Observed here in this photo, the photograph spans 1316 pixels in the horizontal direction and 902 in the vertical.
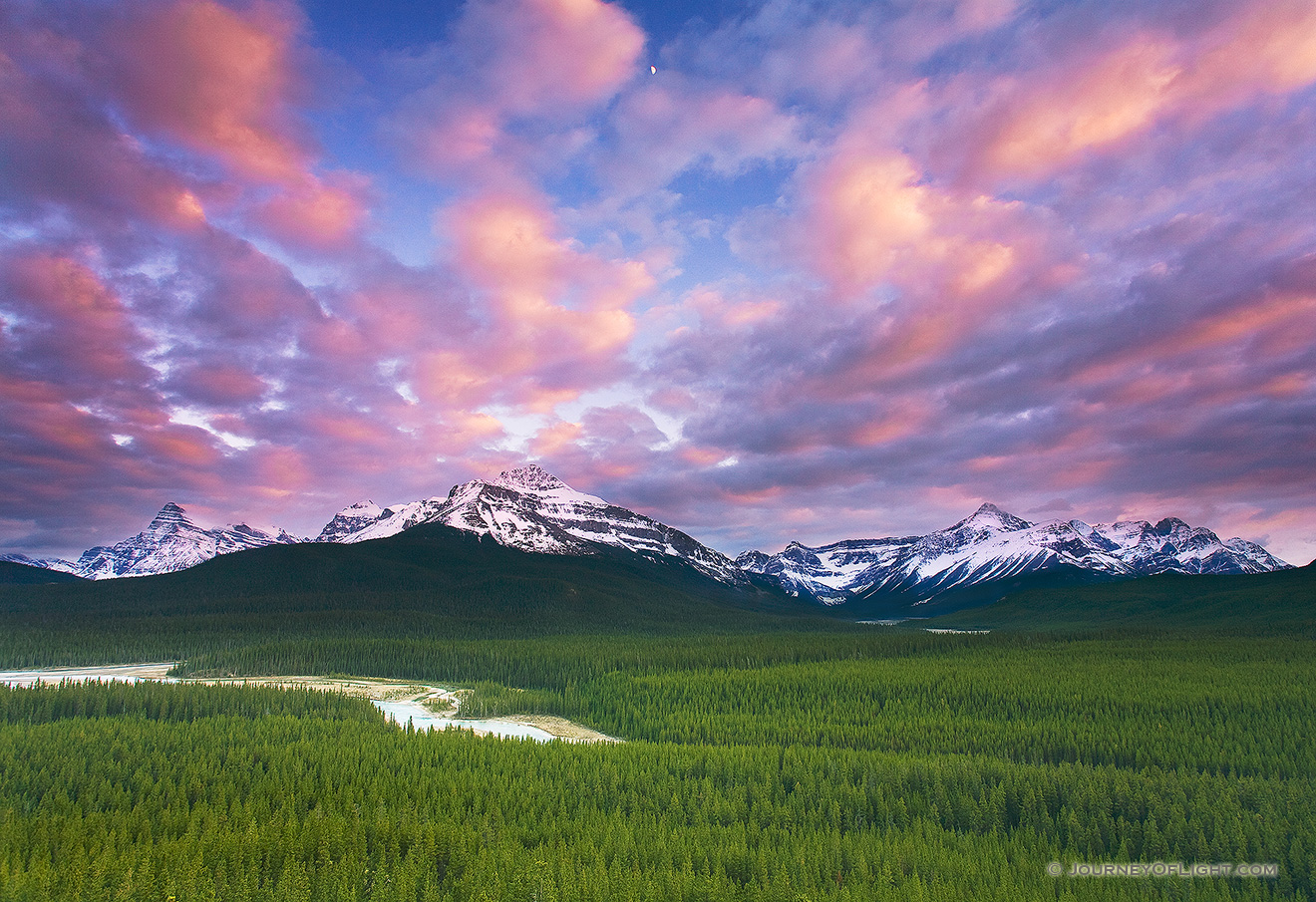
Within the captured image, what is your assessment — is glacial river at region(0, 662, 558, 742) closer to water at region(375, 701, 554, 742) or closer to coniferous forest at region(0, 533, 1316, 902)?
water at region(375, 701, 554, 742)

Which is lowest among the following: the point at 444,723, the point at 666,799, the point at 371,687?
the point at 444,723

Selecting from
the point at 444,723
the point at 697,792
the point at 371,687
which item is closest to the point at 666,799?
the point at 697,792

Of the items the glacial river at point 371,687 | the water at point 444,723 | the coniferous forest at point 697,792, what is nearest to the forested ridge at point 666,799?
the coniferous forest at point 697,792

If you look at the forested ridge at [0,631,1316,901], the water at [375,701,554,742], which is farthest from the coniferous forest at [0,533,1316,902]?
the water at [375,701,554,742]

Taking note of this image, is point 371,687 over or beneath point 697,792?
beneath

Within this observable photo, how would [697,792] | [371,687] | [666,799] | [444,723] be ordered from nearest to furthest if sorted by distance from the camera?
1. [666,799]
2. [697,792]
3. [444,723]
4. [371,687]

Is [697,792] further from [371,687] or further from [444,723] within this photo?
[371,687]

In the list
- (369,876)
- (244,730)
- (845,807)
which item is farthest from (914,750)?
(244,730)

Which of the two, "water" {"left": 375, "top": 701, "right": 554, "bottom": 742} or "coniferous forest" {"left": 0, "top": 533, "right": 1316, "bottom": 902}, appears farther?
"water" {"left": 375, "top": 701, "right": 554, "bottom": 742}
